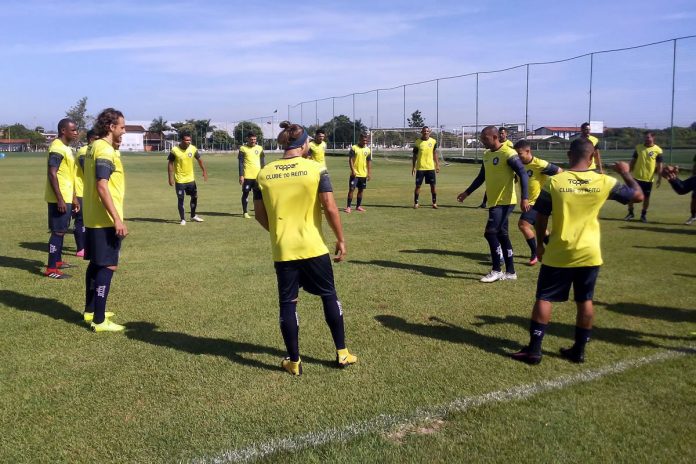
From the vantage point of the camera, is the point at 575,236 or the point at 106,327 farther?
the point at 106,327

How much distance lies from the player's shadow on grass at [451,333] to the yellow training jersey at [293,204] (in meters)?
1.70

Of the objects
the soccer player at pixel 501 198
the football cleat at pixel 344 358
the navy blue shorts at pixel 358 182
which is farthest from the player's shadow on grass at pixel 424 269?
the navy blue shorts at pixel 358 182

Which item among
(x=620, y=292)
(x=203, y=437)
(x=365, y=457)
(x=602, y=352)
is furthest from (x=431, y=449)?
(x=620, y=292)

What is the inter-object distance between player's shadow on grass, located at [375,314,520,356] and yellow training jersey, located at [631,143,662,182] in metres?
10.0

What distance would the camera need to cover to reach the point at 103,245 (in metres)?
5.73

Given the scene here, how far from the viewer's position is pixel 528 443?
3576 mm

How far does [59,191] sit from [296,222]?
16.6 ft

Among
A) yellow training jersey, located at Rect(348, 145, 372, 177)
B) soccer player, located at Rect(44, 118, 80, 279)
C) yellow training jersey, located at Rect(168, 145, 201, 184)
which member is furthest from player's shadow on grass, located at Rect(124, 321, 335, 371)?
yellow training jersey, located at Rect(348, 145, 372, 177)

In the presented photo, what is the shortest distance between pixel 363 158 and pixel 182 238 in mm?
6345

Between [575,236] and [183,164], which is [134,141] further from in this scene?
[575,236]

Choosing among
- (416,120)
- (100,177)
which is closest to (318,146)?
(100,177)

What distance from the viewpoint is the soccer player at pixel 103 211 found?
550cm

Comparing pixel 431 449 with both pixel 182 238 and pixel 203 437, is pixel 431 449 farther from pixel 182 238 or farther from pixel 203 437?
pixel 182 238

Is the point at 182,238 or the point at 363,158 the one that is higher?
the point at 363,158
